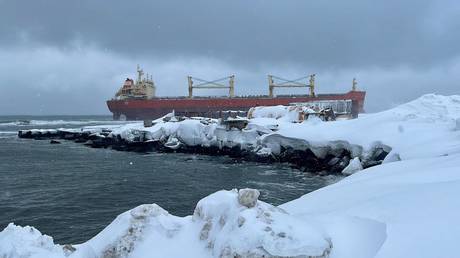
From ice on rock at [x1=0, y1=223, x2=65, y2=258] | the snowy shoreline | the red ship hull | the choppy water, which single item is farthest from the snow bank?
ice on rock at [x1=0, y1=223, x2=65, y2=258]

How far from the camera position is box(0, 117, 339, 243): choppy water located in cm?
1337

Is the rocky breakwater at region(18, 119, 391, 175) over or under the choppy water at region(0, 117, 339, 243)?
over

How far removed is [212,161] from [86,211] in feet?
48.5

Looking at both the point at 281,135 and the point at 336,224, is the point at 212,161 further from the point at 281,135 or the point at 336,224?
the point at 336,224

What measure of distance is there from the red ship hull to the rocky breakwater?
2843 cm

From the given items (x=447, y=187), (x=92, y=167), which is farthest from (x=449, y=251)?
(x=92, y=167)

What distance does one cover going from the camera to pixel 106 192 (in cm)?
1739

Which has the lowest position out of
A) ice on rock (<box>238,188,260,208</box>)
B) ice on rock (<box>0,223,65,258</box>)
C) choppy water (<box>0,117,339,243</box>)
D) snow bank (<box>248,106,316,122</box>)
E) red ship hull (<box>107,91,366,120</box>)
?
choppy water (<box>0,117,339,243</box>)

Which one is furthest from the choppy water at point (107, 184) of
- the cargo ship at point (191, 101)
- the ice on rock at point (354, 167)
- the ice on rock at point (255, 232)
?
the cargo ship at point (191, 101)

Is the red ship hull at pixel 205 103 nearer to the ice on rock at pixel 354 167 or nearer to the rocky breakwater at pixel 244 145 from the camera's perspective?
the rocky breakwater at pixel 244 145

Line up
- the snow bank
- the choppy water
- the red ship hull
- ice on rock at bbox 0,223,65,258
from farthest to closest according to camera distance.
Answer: the red ship hull → the snow bank → the choppy water → ice on rock at bbox 0,223,65,258

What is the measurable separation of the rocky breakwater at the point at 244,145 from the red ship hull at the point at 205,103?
1119 inches

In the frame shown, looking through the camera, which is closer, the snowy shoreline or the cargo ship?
the snowy shoreline

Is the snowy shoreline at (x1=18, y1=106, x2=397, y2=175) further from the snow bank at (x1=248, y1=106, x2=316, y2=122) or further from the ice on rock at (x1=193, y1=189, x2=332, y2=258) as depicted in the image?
the ice on rock at (x1=193, y1=189, x2=332, y2=258)
